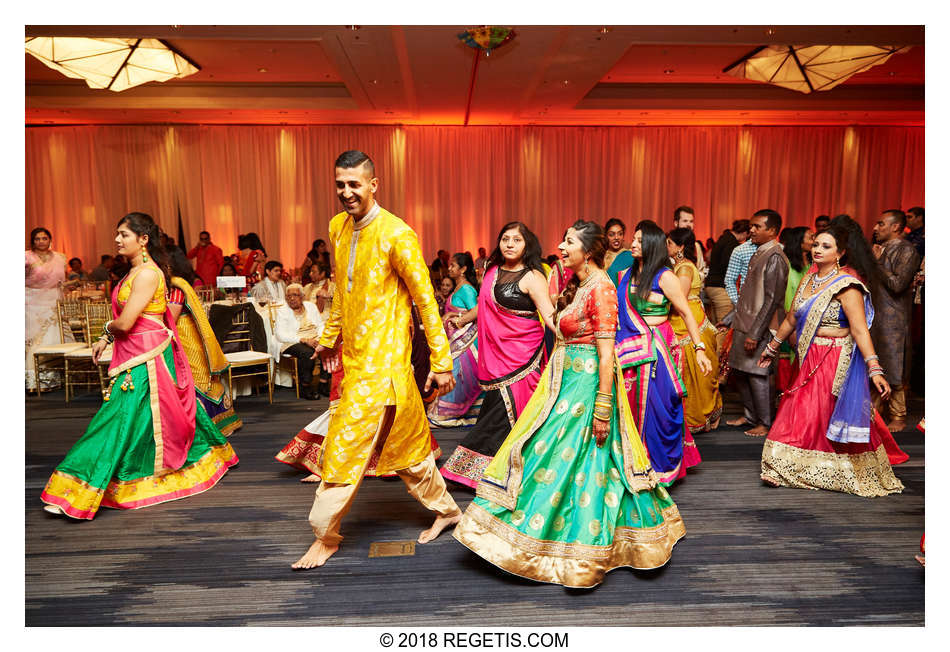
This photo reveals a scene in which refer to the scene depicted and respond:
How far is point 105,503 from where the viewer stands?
3.18m

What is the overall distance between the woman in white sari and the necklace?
22.1 feet

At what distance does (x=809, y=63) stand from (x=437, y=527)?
766cm

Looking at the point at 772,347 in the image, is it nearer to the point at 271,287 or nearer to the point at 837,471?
the point at 837,471

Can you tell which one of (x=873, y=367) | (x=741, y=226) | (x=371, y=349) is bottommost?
(x=873, y=367)

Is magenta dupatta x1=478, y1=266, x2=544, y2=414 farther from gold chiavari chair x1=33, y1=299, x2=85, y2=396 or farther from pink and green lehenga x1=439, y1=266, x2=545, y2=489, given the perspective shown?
gold chiavari chair x1=33, y1=299, x2=85, y2=396

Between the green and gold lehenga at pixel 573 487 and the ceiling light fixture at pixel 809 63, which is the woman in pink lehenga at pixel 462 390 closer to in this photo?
the green and gold lehenga at pixel 573 487

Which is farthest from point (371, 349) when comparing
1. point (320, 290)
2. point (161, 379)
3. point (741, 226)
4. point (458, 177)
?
point (458, 177)

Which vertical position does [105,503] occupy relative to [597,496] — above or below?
below

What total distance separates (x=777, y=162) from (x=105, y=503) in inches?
514

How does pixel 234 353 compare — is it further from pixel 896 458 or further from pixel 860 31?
pixel 860 31

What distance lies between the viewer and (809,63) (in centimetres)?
755

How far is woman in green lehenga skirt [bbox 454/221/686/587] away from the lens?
231cm

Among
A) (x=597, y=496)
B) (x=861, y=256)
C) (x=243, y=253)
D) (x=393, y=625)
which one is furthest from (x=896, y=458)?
(x=243, y=253)

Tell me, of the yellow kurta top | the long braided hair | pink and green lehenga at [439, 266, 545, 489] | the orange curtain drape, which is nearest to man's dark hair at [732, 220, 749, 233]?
pink and green lehenga at [439, 266, 545, 489]
